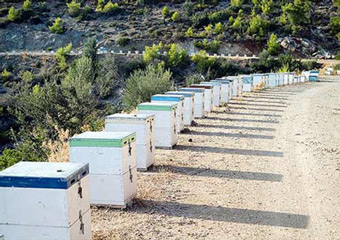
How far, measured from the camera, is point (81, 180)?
19.7 ft

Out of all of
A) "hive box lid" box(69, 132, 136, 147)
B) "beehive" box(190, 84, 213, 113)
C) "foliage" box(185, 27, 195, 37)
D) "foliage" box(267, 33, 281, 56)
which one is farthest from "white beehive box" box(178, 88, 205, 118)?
"foliage" box(185, 27, 195, 37)

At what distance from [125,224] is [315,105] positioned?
17406 millimetres

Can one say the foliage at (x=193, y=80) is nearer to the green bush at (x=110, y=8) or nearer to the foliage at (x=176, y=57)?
the foliage at (x=176, y=57)

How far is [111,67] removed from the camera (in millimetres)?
61688

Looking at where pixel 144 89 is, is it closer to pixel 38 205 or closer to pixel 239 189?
pixel 239 189

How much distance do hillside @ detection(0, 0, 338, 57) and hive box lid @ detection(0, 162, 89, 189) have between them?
73.3 meters

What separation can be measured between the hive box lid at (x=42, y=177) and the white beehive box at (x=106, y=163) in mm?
1656

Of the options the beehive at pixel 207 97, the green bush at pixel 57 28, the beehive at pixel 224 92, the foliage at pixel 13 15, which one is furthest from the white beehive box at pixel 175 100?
the foliage at pixel 13 15

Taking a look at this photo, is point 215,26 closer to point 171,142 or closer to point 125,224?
point 171,142

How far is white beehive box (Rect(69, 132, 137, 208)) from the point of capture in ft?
25.2

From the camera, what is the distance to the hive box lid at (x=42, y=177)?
5.56 metres

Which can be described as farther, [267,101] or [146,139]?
[267,101]

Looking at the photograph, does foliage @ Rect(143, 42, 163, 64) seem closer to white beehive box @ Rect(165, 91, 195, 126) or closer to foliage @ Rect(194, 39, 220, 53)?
foliage @ Rect(194, 39, 220, 53)

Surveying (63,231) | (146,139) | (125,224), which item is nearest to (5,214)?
(63,231)
